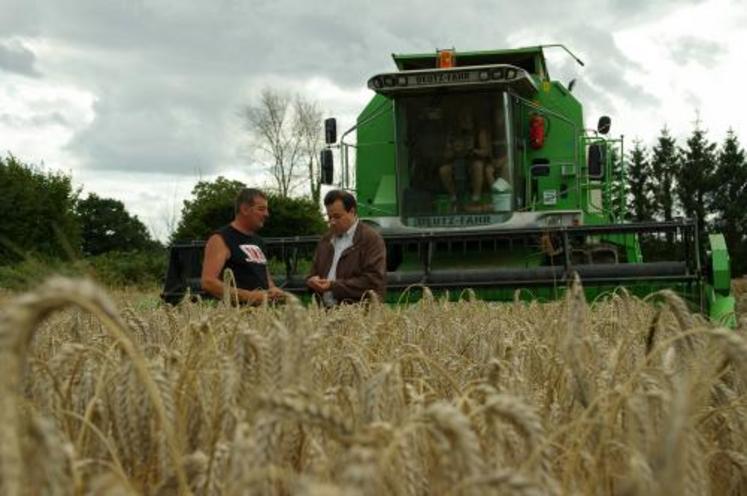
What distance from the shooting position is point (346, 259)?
20.1 ft

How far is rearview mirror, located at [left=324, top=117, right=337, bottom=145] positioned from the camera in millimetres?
10648

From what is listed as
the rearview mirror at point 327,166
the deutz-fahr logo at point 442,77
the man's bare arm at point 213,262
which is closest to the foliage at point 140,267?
the rearview mirror at point 327,166

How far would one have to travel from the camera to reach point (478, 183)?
10016 mm

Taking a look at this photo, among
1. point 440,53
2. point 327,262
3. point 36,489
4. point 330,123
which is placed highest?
point 440,53

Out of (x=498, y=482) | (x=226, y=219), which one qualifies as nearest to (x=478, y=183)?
(x=498, y=482)

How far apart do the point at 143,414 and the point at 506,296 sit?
6.83 m

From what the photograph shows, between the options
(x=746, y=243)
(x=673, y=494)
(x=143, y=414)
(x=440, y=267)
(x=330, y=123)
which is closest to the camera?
(x=673, y=494)

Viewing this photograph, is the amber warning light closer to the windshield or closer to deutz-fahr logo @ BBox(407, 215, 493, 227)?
the windshield

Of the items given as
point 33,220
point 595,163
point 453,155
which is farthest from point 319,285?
point 33,220

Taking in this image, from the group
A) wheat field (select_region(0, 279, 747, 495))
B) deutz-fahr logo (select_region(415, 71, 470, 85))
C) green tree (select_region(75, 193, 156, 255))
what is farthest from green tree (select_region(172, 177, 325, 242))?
wheat field (select_region(0, 279, 747, 495))

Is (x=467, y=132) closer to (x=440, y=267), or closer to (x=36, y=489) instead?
(x=440, y=267)

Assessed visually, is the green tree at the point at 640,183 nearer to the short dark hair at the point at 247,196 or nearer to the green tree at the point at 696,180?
the green tree at the point at 696,180

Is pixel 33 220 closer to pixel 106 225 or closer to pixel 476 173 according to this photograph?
pixel 476 173

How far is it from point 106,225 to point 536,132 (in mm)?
32766
